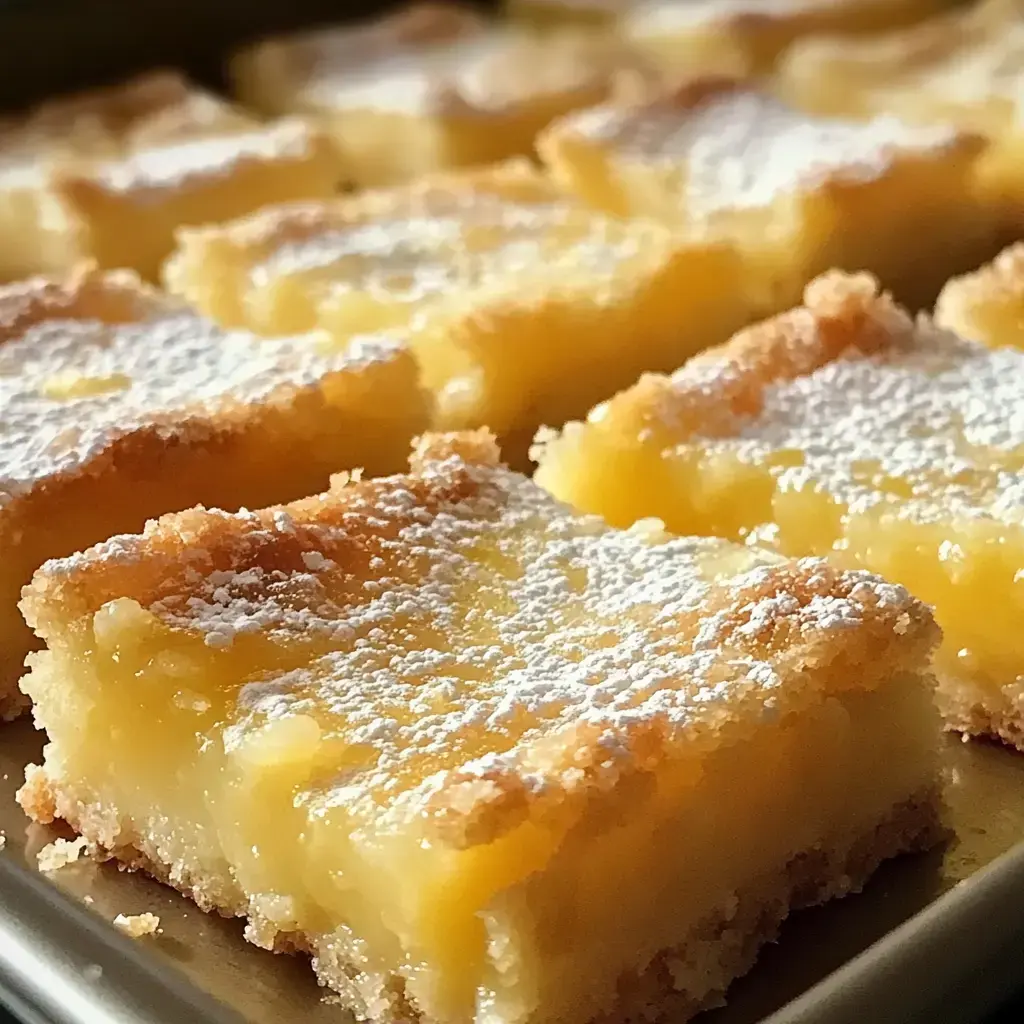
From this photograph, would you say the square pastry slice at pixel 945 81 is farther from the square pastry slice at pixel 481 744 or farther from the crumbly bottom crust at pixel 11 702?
the crumbly bottom crust at pixel 11 702

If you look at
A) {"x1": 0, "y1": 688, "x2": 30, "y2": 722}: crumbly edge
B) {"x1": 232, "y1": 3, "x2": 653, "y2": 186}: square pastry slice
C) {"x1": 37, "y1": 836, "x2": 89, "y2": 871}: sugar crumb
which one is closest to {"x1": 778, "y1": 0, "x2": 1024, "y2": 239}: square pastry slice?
{"x1": 232, "y1": 3, "x2": 653, "y2": 186}: square pastry slice

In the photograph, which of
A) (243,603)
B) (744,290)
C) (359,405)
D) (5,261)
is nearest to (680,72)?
(744,290)

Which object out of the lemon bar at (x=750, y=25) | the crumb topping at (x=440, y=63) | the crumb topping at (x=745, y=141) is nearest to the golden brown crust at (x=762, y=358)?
the crumb topping at (x=745, y=141)

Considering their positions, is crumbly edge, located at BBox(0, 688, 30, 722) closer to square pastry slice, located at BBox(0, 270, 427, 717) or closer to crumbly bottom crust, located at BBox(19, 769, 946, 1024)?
square pastry slice, located at BBox(0, 270, 427, 717)

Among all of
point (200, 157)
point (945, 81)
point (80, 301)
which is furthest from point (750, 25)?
point (80, 301)

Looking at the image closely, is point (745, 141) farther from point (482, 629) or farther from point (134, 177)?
point (482, 629)

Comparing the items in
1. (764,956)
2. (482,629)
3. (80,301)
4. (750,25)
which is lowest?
(764,956)
